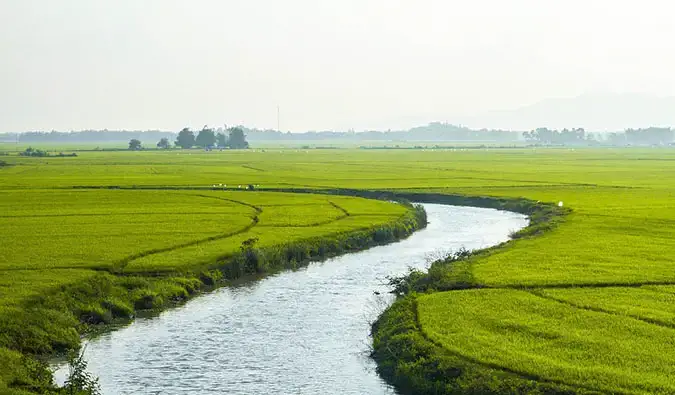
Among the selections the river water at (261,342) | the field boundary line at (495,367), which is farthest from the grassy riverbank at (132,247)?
the field boundary line at (495,367)

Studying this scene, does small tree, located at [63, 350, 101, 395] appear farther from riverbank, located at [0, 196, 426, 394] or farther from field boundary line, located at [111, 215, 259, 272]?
field boundary line, located at [111, 215, 259, 272]

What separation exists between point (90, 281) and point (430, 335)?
12.2m

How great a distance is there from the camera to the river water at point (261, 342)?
19.8 metres

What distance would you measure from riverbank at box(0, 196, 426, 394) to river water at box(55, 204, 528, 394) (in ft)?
2.67

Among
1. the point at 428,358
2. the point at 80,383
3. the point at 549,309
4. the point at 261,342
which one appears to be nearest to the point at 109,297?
the point at 261,342

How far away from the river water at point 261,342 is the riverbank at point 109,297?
0.81 meters

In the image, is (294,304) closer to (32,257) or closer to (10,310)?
(10,310)

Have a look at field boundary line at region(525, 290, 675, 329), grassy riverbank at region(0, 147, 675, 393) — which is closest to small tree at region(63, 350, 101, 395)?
grassy riverbank at region(0, 147, 675, 393)

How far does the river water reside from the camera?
19.8 meters

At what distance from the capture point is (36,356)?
856 inches

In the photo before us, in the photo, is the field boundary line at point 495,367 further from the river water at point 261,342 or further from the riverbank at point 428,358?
the river water at point 261,342

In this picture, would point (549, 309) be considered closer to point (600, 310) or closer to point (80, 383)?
point (600, 310)

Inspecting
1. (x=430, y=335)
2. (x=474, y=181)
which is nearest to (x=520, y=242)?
(x=430, y=335)

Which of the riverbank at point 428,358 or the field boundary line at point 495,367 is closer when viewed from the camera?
the field boundary line at point 495,367
